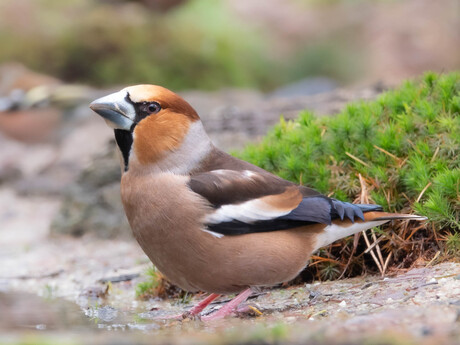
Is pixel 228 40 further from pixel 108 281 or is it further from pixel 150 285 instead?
pixel 150 285

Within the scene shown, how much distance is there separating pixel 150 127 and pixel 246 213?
99 centimetres

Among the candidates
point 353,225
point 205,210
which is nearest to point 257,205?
point 205,210

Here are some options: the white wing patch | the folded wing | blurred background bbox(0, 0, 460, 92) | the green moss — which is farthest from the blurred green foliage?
the white wing patch

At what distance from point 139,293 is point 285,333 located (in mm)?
3330

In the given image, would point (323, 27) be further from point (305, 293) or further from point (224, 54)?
point (305, 293)

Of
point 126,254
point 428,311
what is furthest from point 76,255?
point 428,311

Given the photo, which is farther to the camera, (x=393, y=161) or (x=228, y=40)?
(x=228, y=40)

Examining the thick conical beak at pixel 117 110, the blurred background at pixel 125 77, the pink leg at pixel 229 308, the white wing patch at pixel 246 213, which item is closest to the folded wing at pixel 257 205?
the white wing patch at pixel 246 213

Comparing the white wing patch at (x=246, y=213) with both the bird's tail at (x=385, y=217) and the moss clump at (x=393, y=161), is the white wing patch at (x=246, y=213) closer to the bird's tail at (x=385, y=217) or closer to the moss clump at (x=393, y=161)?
the bird's tail at (x=385, y=217)

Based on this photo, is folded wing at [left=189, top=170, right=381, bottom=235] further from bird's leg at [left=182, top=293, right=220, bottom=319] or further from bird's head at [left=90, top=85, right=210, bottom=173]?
bird's leg at [left=182, top=293, right=220, bottom=319]

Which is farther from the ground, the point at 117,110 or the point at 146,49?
the point at 146,49

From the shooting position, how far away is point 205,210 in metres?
4.82

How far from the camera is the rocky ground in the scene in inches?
138

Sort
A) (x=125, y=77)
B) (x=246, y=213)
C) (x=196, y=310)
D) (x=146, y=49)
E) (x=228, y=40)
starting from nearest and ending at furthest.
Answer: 1. (x=246, y=213)
2. (x=196, y=310)
3. (x=125, y=77)
4. (x=146, y=49)
5. (x=228, y=40)
